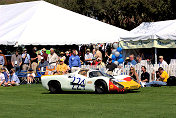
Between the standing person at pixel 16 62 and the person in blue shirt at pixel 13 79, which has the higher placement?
the standing person at pixel 16 62

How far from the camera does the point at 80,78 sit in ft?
60.3

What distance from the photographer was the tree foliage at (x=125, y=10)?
4950 cm

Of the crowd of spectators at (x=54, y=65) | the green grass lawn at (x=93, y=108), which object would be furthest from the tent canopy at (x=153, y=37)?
the green grass lawn at (x=93, y=108)

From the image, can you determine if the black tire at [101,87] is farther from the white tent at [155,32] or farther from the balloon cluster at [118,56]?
the balloon cluster at [118,56]

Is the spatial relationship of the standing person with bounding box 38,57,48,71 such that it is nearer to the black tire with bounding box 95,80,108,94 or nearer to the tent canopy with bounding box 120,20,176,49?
the tent canopy with bounding box 120,20,176,49

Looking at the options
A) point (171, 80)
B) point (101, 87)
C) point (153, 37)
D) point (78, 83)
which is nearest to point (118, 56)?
point (153, 37)

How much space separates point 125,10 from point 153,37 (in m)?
27.9

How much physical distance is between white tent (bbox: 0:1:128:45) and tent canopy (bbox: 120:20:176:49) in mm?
1847

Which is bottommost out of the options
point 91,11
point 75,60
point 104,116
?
point 104,116

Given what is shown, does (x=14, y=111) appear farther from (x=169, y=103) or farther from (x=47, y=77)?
(x=47, y=77)

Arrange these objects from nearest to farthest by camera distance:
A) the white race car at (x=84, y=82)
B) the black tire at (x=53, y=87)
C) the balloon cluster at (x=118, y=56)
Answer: the white race car at (x=84, y=82) < the black tire at (x=53, y=87) < the balloon cluster at (x=118, y=56)

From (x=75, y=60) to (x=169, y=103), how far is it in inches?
438

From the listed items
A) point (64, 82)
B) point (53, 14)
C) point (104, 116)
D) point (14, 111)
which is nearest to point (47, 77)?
point (64, 82)

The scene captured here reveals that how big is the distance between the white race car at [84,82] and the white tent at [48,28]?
25.7 ft
